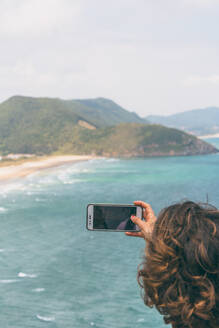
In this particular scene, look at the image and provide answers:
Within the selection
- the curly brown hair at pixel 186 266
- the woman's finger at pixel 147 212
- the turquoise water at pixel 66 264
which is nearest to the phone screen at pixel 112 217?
the woman's finger at pixel 147 212

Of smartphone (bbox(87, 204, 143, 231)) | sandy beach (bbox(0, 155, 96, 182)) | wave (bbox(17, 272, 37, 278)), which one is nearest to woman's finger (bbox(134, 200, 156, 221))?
smartphone (bbox(87, 204, 143, 231))

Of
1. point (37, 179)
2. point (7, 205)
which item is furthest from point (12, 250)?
point (37, 179)

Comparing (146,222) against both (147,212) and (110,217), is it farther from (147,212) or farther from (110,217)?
(110,217)

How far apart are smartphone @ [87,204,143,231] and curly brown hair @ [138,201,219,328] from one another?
161 centimetres

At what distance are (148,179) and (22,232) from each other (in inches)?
2083

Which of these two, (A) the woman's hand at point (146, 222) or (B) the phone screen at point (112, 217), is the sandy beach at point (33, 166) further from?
(A) the woman's hand at point (146, 222)

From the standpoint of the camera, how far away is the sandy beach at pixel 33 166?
101m

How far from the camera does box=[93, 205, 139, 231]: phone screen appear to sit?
4.24 meters

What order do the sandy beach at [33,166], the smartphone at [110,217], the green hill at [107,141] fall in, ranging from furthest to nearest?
1. the green hill at [107,141]
2. the sandy beach at [33,166]
3. the smartphone at [110,217]

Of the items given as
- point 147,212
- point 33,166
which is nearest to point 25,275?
point 147,212

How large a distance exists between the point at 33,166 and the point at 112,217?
121 m

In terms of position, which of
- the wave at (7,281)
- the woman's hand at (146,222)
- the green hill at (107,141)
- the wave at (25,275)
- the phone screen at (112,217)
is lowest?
the wave at (7,281)

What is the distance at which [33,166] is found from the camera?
403ft

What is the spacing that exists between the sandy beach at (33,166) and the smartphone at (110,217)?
90431mm
